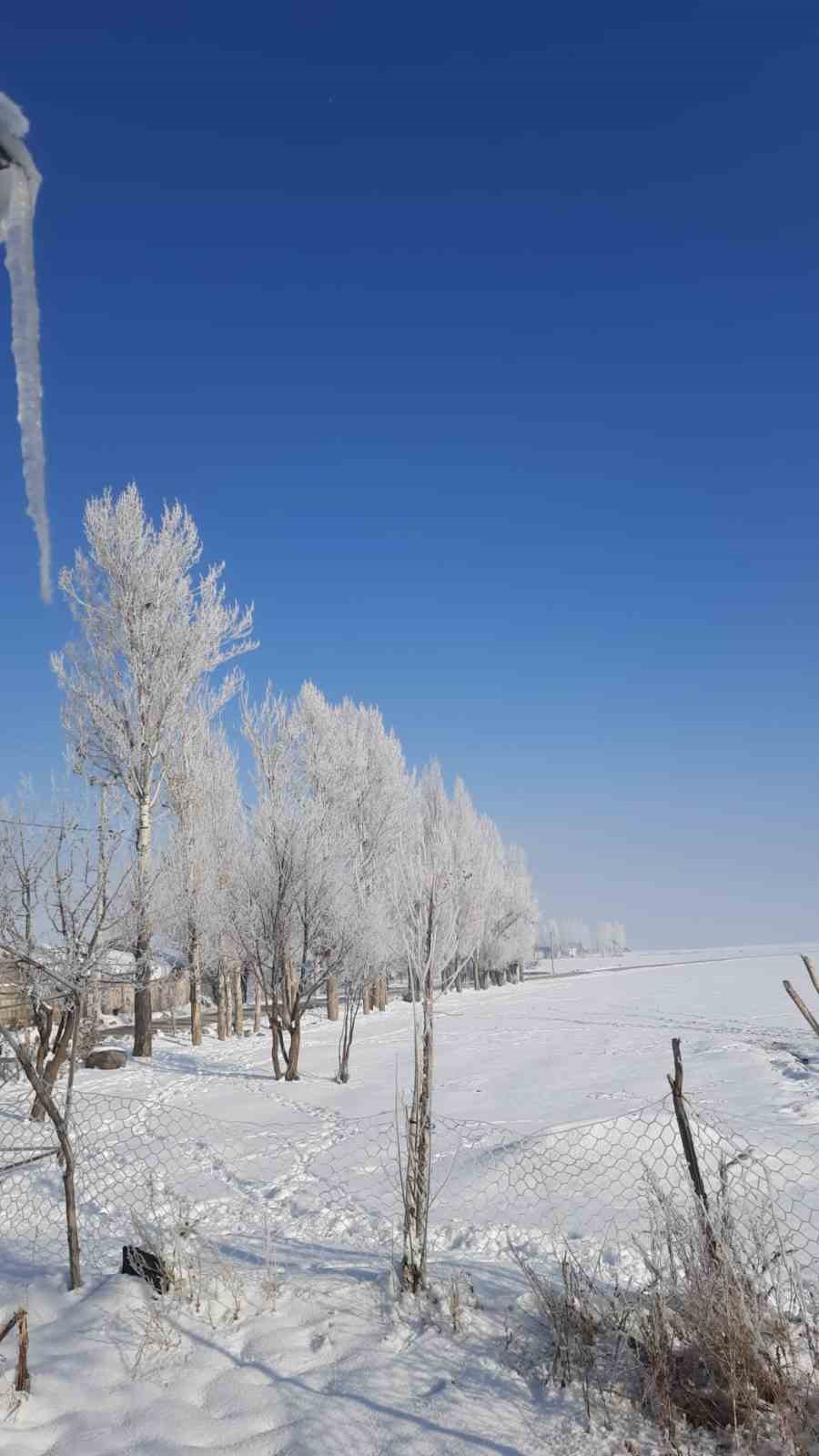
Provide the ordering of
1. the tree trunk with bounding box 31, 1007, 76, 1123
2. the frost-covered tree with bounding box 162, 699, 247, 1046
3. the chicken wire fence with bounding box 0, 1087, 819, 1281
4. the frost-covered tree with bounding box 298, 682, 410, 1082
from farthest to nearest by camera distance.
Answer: the frost-covered tree with bounding box 298, 682, 410, 1082 → the frost-covered tree with bounding box 162, 699, 247, 1046 → the tree trunk with bounding box 31, 1007, 76, 1123 → the chicken wire fence with bounding box 0, 1087, 819, 1281

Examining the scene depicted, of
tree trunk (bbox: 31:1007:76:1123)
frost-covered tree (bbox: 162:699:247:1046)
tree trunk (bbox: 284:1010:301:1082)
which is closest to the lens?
tree trunk (bbox: 31:1007:76:1123)

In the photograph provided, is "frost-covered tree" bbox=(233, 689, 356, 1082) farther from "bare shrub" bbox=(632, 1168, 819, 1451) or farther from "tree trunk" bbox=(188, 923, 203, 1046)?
"bare shrub" bbox=(632, 1168, 819, 1451)

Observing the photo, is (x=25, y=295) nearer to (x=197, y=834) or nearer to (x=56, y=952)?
(x=56, y=952)

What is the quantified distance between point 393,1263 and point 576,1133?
366 centimetres

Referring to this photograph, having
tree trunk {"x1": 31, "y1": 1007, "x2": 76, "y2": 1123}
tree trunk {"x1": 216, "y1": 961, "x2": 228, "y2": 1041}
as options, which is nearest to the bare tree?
tree trunk {"x1": 31, "y1": 1007, "x2": 76, "y2": 1123}

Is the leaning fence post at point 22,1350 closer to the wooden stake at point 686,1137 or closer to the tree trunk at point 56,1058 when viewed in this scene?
the wooden stake at point 686,1137

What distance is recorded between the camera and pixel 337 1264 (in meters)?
5.00

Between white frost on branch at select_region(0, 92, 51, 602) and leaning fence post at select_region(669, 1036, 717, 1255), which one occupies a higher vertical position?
white frost on branch at select_region(0, 92, 51, 602)

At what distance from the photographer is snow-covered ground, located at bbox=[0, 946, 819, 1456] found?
3246 millimetres

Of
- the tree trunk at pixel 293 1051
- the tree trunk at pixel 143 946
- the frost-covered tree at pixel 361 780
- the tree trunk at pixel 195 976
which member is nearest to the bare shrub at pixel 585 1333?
the tree trunk at pixel 143 946

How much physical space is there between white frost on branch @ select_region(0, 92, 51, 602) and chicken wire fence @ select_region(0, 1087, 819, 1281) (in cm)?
381

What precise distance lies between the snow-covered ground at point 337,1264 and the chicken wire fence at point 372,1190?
0.14 ft

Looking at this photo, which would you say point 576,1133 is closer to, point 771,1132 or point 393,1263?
point 771,1132

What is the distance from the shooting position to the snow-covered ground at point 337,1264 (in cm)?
325
